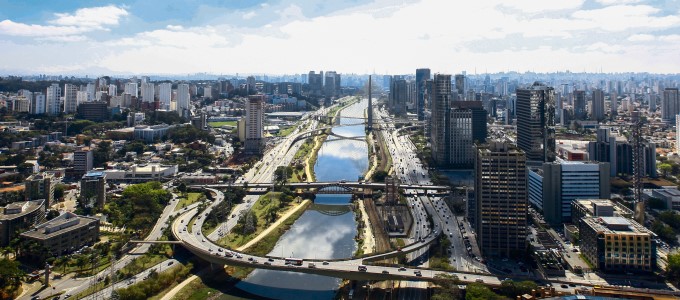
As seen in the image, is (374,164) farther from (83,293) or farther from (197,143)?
(83,293)

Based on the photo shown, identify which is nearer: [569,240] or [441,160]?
[569,240]

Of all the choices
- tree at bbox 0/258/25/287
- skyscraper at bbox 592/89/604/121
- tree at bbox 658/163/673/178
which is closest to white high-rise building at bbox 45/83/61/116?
tree at bbox 0/258/25/287

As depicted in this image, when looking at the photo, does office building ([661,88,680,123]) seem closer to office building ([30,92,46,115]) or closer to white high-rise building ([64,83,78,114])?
white high-rise building ([64,83,78,114])

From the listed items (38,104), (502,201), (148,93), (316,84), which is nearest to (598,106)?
(502,201)

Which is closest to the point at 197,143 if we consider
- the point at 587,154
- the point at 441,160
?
the point at 441,160

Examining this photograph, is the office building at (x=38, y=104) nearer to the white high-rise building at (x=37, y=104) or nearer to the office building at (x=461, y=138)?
the white high-rise building at (x=37, y=104)

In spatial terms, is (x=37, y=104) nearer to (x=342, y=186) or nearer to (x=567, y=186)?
(x=342, y=186)
